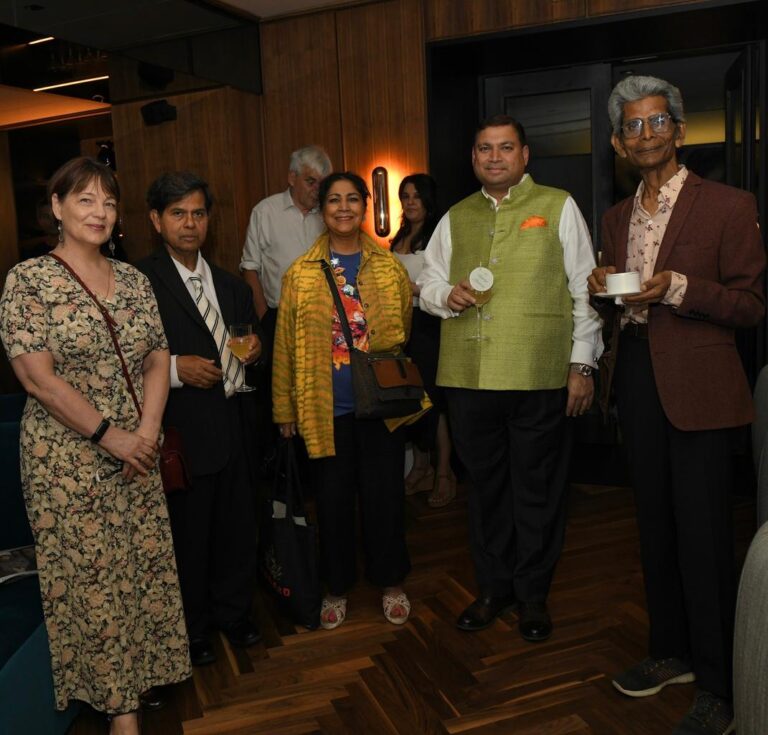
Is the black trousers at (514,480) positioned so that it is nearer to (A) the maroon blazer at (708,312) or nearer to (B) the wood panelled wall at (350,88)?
(A) the maroon blazer at (708,312)

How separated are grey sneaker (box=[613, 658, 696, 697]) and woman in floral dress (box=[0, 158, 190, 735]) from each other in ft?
4.71

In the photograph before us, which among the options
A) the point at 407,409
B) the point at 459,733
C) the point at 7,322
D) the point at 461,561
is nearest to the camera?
the point at 7,322

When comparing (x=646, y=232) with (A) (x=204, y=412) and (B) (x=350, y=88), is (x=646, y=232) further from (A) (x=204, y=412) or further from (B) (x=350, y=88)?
(B) (x=350, y=88)

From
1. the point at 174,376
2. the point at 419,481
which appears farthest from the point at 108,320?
the point at 419,481

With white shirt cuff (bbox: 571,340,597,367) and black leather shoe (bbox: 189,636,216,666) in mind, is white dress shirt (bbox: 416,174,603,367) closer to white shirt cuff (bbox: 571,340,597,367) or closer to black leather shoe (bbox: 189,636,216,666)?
white shirt cuff (bbox: 571,340,597,367)

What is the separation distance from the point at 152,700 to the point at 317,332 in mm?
1282

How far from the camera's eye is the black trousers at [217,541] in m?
2.75

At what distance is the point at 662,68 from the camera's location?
5105mm

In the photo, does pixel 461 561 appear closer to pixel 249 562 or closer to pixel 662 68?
pixel 249 562

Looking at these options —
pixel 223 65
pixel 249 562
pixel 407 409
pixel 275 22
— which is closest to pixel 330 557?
pixel 249 562

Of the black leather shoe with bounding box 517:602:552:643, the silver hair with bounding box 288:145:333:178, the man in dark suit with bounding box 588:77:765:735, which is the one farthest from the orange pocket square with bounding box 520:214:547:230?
the silver hair with bounding box 288:145:333:178

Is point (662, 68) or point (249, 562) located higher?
point (662, 68)

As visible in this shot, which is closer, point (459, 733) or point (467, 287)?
point (459, 733)

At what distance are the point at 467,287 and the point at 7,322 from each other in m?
1.36
